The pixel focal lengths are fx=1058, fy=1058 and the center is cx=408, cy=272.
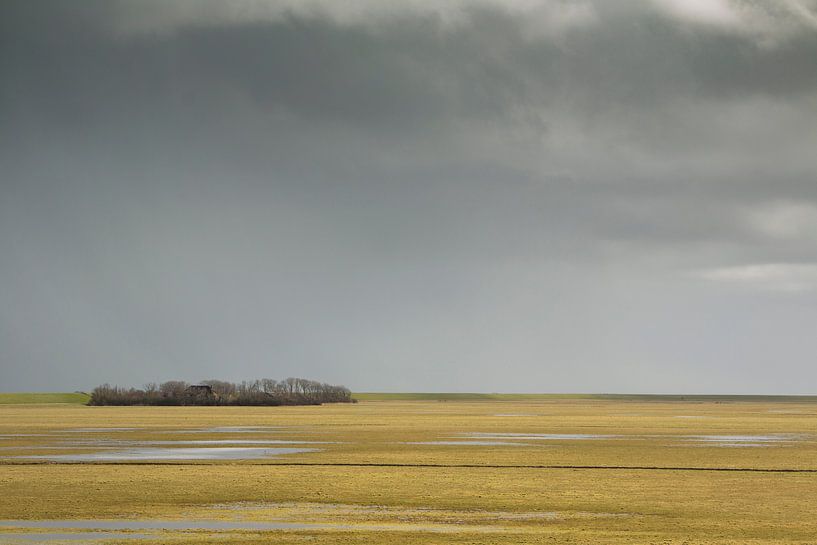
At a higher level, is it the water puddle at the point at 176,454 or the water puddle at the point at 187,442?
the water puddle at the point at 187,442

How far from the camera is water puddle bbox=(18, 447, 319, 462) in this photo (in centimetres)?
4466

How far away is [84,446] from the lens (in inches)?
2116

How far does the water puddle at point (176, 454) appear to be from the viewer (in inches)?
1758

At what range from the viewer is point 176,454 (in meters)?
47.1

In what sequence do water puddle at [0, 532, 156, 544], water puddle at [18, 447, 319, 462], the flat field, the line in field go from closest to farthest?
water puddle at [0, 532, 156, 544] < the flat field < the line in field < water puddle at [18, 447, 319, 462]

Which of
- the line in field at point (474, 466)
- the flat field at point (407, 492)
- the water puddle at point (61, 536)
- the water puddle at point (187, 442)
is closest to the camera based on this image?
the water puddle at point (61, 536)

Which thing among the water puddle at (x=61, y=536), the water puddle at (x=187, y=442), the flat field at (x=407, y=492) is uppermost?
the water puddle at (x=187, y=442)

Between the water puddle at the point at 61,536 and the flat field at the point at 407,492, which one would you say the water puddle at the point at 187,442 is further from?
the water puddle at the point at 61,536

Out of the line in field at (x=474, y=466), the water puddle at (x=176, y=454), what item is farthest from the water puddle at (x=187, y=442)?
the line in field at (x=474, y=466)

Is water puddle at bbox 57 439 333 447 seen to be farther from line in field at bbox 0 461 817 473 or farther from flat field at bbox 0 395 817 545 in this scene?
line in field at bbox 0 461 817 473

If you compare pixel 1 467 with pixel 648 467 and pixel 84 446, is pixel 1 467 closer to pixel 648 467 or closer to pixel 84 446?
pixel 84 446

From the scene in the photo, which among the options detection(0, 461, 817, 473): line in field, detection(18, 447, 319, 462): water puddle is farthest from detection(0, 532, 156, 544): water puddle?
Answer: detection(18, 447, 319, 462): water puddle

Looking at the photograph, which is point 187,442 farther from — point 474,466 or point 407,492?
point 407,492

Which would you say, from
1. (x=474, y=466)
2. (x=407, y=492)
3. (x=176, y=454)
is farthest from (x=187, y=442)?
(x=407, y=492)
